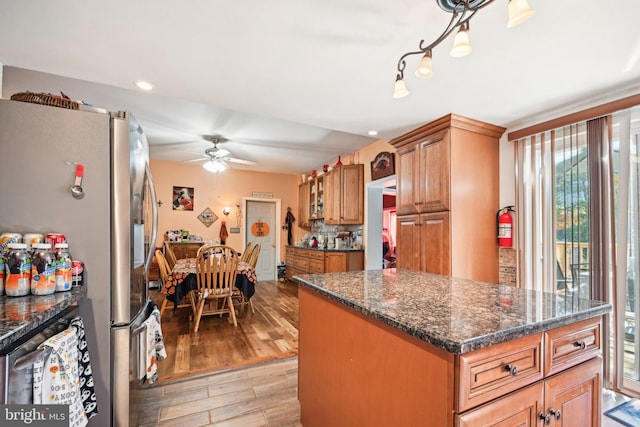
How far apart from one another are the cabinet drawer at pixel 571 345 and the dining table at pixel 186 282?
3113mm

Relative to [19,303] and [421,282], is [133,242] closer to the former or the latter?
[19,303]

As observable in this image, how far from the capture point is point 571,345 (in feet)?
3.43

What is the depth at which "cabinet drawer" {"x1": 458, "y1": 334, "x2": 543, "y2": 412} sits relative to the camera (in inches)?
30.8

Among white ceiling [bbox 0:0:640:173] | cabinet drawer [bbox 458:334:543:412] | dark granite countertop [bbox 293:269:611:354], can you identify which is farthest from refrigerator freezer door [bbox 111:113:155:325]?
cabinet drawer [bbox 458:334:543:412]

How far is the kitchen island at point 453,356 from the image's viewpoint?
81 centimetres

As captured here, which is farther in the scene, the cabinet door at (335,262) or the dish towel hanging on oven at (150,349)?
the cabinet door at (335,262)

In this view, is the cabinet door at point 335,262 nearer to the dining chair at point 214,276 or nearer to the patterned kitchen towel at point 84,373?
the dining chair at point 214,276

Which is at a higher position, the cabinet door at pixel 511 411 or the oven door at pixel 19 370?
the oven door at pixel 19 370

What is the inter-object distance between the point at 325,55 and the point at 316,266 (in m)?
3.85

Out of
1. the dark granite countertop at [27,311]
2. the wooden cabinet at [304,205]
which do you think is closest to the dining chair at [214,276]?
the dark granite countertop at [27,311]

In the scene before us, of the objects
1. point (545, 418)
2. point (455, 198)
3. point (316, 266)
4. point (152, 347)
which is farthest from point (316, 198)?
point (545, 418)

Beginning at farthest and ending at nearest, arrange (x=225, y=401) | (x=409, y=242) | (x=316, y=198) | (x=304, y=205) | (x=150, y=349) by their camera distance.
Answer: (x=304, y=205)
(x=316, y=198)
(x=409, y=242)
(x=225, y=401)
(x=150, y=349)

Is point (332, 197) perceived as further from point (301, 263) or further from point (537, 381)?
point (537, 381)

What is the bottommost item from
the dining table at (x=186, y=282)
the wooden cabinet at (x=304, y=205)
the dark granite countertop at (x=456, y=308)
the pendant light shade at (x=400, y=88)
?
the dining table at (x=186, y=282)
